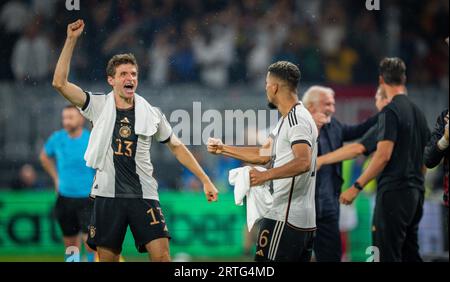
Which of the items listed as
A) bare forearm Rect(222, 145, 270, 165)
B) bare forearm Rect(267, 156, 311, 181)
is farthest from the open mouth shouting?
bare forearm Rect(267, 156, 311, 181)

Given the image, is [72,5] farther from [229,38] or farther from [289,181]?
[229,38]

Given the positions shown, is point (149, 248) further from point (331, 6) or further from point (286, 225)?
point (331, 6)

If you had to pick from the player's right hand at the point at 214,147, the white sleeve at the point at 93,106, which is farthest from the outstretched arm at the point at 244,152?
the white sleeve at the point at 93,106

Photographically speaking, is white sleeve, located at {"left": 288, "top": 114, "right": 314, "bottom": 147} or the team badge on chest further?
the team badge on chest

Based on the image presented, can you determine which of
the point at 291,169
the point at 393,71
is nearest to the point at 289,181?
the point at 291,169

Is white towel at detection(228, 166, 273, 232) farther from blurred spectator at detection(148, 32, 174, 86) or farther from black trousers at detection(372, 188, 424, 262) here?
blurred spectator at detection(148, 32, 174, 86)

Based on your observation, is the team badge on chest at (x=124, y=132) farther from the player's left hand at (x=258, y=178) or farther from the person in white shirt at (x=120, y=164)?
the player's left hand at (x=258, y=178)

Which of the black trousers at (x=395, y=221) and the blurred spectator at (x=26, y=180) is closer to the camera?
the black trousers at (x=395, y=221)

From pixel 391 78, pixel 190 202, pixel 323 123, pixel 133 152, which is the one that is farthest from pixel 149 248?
pixel 190 202

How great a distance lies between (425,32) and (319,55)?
2.09 metres

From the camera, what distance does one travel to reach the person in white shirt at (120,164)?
7.82m

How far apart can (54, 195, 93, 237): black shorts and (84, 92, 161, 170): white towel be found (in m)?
3.02

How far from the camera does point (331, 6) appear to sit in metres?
16.4

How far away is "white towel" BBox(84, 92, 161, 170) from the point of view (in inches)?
310
